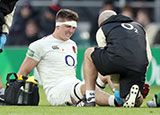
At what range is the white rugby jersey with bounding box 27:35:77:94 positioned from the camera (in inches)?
346

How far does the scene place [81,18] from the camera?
16750 millimetres

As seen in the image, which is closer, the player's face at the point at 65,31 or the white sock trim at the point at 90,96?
the white sock trim at the point at 90,96

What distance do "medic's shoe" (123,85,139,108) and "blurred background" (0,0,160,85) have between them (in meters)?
7.56

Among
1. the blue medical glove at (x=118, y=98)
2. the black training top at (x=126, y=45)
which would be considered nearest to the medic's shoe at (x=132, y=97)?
the black training top at (x=126, y=45)

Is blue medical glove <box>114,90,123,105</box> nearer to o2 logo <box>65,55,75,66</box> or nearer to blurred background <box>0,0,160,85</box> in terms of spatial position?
o2 logo <box>65,55,75,66</box>

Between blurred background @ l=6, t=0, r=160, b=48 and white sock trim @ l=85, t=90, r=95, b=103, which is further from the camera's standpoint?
blurred background @ l=6, t=0, r=160, b=48

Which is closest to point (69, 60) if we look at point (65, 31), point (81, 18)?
point (65, 31)

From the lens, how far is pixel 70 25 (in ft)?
30.0

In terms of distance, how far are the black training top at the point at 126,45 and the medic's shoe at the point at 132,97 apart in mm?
256

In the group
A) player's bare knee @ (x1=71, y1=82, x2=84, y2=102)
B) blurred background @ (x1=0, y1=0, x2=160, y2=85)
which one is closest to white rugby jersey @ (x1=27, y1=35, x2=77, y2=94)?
player's bare knee @ (x1=71, y1=82, x2=84, y2=102)

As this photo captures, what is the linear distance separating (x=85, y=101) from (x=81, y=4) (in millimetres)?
8962

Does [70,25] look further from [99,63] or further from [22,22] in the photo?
[22,22]

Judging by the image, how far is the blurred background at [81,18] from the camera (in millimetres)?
16141

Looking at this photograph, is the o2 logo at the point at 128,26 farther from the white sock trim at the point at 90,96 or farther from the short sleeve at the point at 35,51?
the short sleeve at the point at 35,51
